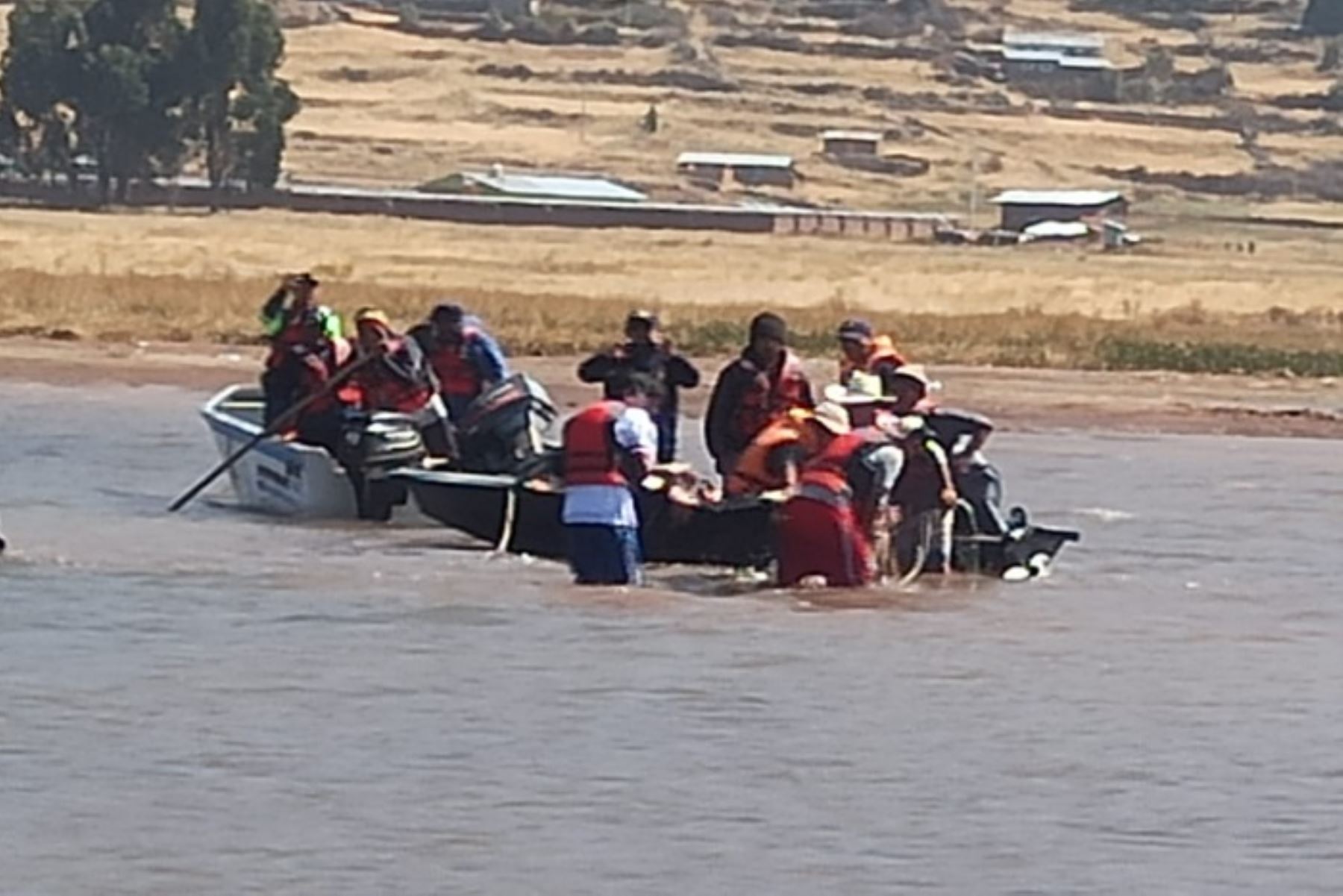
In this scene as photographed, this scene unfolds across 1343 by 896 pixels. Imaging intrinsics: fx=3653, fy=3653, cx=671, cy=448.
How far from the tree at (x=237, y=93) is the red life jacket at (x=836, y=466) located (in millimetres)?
69112

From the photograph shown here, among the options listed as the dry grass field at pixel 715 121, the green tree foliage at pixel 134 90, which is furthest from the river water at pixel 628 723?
the dry grass field at pixel 715 121

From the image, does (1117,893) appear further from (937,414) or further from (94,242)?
(94,242)

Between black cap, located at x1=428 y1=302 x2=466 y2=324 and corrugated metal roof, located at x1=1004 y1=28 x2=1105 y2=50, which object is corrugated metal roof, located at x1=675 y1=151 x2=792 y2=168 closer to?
corrugated metal roof, located at x1=1004 y1=28 x2=1105 y2=50

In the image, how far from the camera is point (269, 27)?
8888 cm

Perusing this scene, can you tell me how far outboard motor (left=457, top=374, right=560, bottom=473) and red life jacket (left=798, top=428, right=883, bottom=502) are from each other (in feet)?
11.5

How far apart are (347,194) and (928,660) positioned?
2789 inches

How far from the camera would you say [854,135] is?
11494 centimetres

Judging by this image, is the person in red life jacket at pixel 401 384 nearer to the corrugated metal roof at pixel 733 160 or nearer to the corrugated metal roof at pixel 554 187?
the corrugated metal roof at pixel 554 187

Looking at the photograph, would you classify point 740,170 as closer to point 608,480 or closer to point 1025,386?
point 1025,386

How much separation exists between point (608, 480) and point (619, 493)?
18 centimetres

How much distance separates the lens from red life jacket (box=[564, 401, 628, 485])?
18.7 metres

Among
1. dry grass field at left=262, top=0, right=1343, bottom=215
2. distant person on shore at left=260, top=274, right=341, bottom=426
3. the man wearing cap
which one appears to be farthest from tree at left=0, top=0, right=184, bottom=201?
the man wearing cap

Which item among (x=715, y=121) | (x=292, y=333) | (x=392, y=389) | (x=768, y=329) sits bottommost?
(x=715, y=121)

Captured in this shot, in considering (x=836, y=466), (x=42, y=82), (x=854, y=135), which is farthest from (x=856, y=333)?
(x=854, y=135)
